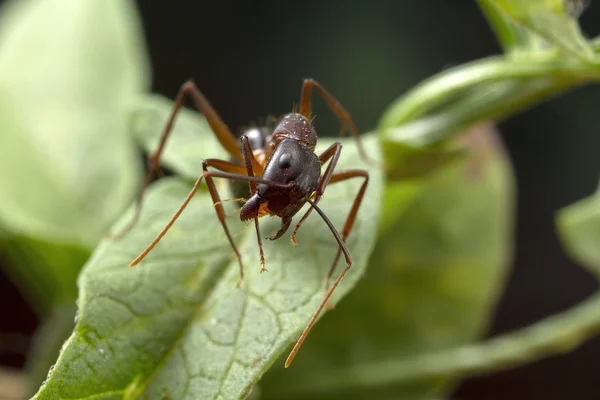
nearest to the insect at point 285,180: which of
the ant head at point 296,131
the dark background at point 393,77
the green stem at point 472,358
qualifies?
the ant head at point 296,131

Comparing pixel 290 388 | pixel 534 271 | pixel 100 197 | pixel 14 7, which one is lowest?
pixel 534 271

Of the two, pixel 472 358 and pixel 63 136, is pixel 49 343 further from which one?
pixel 472 358

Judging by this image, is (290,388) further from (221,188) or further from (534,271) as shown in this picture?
(534,271)

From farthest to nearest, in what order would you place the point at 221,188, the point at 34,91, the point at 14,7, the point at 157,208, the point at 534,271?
the point at 534,271 < the point at 14,7 < the point at 34,91 < the point at 221,188 < the point at 157,208

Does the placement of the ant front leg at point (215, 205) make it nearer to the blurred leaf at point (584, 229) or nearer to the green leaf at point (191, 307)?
the green leaf at point (191, 307)

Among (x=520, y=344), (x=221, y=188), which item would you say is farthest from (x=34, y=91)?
(x=520, y=344)
